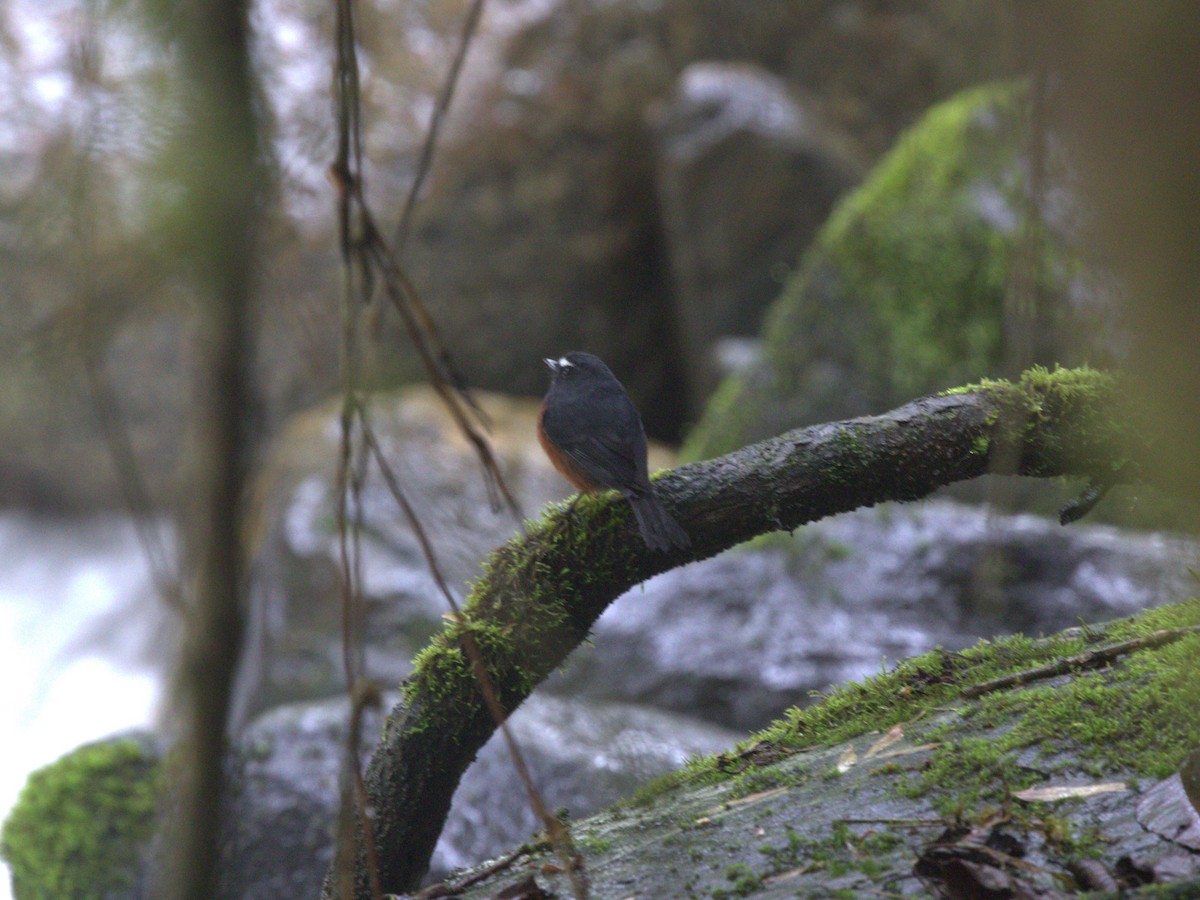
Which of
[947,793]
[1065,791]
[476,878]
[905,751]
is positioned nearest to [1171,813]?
[1065,791]

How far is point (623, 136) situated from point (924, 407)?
379 inches

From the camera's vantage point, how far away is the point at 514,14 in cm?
1272

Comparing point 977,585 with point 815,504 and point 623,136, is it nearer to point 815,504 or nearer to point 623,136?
point 815,504

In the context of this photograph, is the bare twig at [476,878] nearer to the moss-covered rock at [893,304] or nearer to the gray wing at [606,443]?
the gray wing at [606,443]

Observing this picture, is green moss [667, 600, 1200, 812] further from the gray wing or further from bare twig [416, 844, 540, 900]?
the gray wing

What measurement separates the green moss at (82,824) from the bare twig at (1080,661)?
3723 mm

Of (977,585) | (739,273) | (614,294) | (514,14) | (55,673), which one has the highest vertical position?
(514,14)

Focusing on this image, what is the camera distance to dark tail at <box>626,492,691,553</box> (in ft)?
8.11

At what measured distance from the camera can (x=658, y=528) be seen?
2.48 meters

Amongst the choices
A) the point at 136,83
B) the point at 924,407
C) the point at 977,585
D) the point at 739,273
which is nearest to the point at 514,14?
the point at 739,273

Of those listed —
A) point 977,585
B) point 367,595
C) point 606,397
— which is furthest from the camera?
point 367,595

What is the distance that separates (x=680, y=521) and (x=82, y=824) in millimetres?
3641

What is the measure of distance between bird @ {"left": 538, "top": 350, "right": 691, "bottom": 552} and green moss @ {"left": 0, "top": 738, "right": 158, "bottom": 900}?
2591 millimetres

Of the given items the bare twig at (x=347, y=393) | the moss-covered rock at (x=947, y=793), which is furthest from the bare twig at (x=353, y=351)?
the moss-covered rock at (x=947, y=793)
